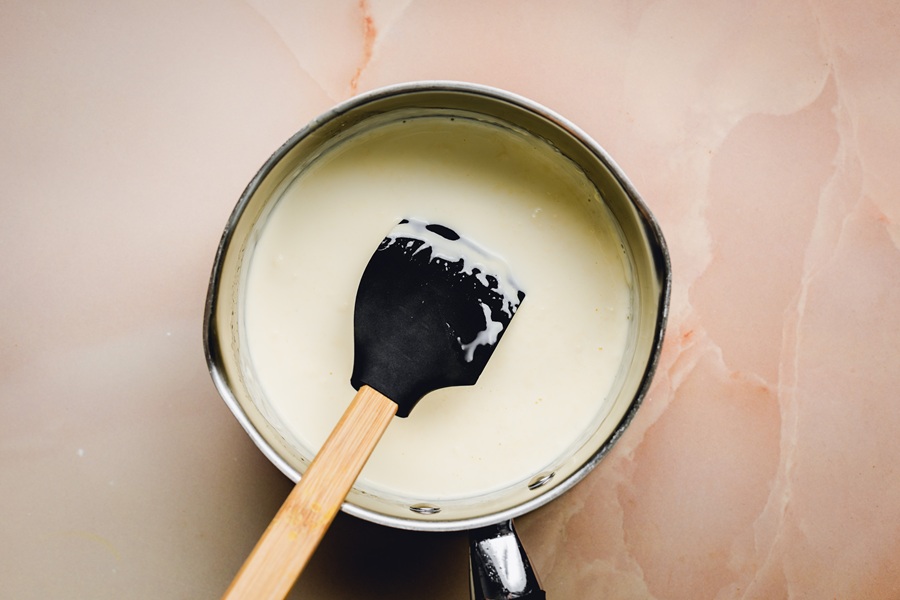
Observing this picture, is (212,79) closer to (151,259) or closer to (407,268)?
(151,259)

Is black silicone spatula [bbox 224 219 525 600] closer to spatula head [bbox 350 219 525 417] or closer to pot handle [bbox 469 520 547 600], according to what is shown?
spatula head [bbox 350 219 525 417]

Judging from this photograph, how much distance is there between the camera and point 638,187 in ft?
2.42

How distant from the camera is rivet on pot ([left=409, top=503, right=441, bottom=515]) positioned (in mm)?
632

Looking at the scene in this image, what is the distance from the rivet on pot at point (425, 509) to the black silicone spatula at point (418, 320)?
0.35 ft

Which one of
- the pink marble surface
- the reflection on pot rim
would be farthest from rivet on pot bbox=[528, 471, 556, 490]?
the pink marble surface

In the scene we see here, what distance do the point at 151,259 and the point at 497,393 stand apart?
42cm

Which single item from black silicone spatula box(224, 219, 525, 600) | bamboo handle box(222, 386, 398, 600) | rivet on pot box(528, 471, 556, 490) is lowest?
bamboo handle box(222, 386, 398, 600)

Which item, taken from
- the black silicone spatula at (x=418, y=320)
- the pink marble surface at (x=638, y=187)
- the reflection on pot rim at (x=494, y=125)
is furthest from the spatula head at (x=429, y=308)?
the pink marble surface at (x=638, y=187)

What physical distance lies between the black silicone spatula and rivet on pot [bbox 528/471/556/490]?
118 millimetres

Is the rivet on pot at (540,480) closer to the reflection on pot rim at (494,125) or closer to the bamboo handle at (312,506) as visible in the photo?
the reflection on pot rim at (494,125)

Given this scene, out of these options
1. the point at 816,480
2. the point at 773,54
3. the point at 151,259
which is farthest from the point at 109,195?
the point at 816,480

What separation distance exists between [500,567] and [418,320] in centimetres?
24

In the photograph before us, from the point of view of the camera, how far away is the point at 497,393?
2.22 ft

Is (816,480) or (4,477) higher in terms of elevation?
(816,480)
